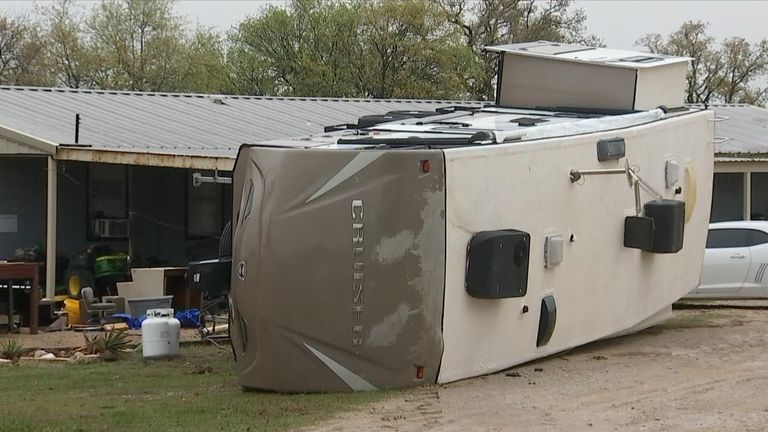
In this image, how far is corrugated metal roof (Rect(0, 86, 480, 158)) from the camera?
19.3 meters

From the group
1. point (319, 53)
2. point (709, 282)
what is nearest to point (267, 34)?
point (319, 53)

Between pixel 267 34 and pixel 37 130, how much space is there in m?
31.3

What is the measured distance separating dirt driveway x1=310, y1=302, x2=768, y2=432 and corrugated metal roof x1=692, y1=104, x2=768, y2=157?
1164cm

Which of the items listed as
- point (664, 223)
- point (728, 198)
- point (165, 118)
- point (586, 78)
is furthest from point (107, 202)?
point (728, 198)

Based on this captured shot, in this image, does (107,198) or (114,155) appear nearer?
(114,155)

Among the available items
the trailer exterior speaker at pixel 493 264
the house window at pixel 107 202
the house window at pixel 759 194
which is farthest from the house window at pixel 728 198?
the trailer exterior speaker at pixel 493 264

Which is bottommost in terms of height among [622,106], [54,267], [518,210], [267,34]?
[54,267]

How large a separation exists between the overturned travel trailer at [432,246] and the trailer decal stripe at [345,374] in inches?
0.5

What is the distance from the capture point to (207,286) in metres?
11.1

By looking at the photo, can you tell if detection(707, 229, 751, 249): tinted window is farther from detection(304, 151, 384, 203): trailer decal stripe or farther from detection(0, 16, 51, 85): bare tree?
detection(0, 16, 51, 85): bare tree

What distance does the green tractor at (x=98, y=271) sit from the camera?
741 inches

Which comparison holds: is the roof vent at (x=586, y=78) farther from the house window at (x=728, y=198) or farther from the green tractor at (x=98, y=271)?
the house window at (x=728, y=198)

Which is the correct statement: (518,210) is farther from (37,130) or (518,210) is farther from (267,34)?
(267,34)

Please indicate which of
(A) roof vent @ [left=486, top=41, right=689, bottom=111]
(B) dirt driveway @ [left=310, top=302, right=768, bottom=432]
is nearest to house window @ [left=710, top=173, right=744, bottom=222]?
(A) roof vent @ [left=486, top=41, right=689, bottom=111]
